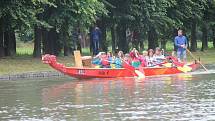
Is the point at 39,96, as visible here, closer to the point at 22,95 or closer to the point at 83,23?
the point at 22,95

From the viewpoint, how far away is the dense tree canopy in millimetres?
35312

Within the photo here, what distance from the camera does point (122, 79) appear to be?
90.7ft

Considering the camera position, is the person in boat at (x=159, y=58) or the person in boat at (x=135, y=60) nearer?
the person in boat at (x=135, y=60)

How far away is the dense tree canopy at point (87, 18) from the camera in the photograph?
3531 cm

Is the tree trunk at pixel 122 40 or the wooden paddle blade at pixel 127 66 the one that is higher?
the tree trunk at pixel 122 40

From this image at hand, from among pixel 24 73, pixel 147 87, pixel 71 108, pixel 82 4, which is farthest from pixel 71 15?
pixel 71 108

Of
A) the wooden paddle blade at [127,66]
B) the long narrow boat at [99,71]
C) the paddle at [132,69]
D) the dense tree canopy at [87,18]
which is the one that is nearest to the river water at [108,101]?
the long narrow boat at [99,71]

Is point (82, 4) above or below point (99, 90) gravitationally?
above

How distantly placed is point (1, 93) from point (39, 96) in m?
1.97

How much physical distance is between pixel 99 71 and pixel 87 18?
34.4ft

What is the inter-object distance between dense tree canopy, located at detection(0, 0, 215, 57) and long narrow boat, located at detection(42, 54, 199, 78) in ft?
25.6

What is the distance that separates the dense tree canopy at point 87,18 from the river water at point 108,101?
37.0 ft

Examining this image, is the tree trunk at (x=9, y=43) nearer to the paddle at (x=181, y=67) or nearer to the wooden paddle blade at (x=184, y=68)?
the paddle at (x=181, y=67)

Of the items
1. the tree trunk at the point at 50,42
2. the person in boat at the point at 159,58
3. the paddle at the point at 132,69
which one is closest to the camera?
the paddle at the point at 132,69
